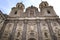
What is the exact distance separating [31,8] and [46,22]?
23.0 ft

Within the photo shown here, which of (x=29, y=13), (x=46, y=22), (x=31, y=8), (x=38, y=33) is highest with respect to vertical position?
(x=31, y=8)

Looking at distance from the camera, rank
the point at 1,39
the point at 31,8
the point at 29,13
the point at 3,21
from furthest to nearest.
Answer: the point at 31,8, the point at 29,13, the point at 3,21, the point at 1,39

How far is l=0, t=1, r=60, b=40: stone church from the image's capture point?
18.8 metres

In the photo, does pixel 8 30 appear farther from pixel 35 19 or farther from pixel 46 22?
pixel 46 22

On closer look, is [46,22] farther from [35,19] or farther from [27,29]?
[27,29]

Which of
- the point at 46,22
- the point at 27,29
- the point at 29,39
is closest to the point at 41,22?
the point at 46,22

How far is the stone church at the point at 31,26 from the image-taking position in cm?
1883

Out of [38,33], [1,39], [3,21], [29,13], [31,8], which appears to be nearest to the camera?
[1,39]

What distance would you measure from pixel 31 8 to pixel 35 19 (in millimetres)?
5410

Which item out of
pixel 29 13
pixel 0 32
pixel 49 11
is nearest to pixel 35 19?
pixel 29 13

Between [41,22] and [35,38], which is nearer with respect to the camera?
[35,38]

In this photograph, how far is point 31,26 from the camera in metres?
21.2

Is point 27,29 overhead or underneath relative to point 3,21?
underneath

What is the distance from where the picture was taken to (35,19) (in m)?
22.9
